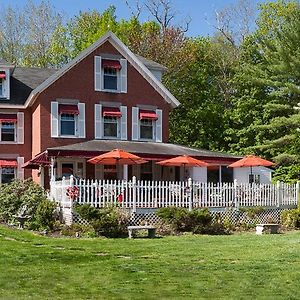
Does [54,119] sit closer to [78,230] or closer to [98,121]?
[98,121]

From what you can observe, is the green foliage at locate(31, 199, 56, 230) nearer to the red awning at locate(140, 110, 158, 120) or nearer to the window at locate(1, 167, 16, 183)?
the window at locate(1, 167, 16, 183)

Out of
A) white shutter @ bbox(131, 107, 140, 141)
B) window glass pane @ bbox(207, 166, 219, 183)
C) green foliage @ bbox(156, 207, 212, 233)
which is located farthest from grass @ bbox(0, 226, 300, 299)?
window glass pane @ bbox(207, 166, 219, 183)

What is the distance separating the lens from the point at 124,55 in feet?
102

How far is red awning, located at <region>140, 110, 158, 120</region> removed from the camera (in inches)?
1231

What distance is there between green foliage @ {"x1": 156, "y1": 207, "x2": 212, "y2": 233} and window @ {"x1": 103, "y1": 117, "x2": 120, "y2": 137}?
440 inches

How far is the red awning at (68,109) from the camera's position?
97.4 ft

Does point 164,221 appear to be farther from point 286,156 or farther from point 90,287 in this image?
point 286,156

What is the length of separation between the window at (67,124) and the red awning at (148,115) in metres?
3.57

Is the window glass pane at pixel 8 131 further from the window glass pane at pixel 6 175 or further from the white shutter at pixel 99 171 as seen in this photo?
the white shutter at pixel 99 171

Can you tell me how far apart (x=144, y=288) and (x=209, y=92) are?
3585 centimetres

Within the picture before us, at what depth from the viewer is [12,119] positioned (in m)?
31.0

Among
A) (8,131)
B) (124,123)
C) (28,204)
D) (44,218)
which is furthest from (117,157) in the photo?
(8,131)

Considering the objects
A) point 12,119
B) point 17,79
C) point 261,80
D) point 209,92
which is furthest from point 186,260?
point 209,92

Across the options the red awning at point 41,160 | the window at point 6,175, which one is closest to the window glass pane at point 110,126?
the red awning at point 41,160
